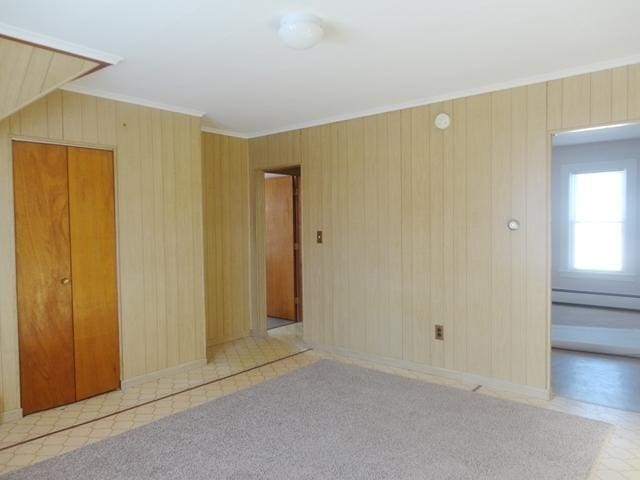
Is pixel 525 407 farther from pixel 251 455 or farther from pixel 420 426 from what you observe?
pixel 251 455

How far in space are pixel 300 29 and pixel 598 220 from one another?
621cm

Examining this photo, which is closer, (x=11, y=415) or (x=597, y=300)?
(x=11, y=415)

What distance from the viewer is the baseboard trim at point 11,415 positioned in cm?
304

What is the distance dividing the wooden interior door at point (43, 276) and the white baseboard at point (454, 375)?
2.48 meters

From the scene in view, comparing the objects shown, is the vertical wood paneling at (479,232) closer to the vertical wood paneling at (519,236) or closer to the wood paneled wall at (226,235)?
the vertical wood paneling at (519,236)

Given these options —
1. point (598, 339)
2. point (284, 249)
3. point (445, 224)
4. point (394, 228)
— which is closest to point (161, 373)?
point (394, 228)

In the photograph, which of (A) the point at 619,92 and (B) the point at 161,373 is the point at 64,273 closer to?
(B) the point at 161,373

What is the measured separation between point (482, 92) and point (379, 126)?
987 mm

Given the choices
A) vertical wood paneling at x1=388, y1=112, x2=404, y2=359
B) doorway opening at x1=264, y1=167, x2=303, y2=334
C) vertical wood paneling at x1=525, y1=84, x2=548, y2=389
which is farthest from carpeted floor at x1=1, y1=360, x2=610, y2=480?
doorway opening at x1=264, y1=167, x2=303, y2=334

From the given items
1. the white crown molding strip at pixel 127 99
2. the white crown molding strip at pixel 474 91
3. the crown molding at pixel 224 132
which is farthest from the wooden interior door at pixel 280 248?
the white crown molding strip at pixel 127 99

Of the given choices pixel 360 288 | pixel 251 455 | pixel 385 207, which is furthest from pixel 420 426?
pixel 385 207

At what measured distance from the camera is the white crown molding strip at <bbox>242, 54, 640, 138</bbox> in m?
3.00

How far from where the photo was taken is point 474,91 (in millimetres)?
3586

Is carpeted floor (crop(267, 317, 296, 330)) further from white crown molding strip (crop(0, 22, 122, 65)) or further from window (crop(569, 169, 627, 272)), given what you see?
window (crop(569, 169, 627, 272))
